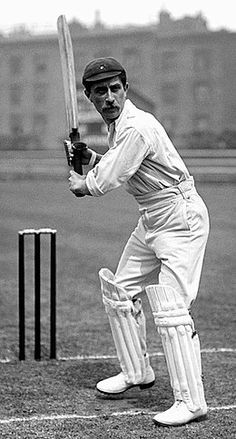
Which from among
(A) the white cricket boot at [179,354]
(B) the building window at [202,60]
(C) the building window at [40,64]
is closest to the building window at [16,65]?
(C) the building window at [40,64]

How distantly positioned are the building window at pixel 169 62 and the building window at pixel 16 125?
29.5 feet

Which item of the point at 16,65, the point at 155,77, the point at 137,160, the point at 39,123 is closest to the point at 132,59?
the point at 155,77

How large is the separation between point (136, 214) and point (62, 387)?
13676 mm

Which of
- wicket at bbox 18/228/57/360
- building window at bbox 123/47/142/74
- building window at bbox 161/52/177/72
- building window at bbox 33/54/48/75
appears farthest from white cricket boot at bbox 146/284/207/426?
building window at bbox 33/54/48/75

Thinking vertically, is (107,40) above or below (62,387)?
below

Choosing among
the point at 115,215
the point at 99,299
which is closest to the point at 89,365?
the point at 99,299

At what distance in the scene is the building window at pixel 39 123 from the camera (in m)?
56.9

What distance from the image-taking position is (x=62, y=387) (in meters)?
5.82

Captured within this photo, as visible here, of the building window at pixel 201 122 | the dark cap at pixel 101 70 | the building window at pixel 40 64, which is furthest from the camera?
the building window at pixel 40 64

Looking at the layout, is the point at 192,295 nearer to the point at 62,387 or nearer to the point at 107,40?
the point at 62,387

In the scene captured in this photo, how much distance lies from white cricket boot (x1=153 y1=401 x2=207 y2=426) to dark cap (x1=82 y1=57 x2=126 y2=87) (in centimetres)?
170

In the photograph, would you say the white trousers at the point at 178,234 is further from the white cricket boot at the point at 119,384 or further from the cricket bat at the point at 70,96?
the white cricket boot at the point at 119,384

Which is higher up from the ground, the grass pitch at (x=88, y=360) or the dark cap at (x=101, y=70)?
the dark cap at (x=101, y=70)

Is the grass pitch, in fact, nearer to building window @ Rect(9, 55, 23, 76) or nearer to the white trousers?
the white trousers
